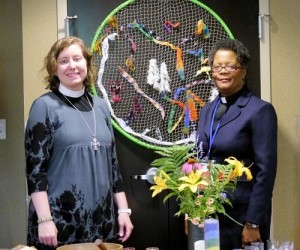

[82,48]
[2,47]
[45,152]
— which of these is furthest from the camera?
[2,47]

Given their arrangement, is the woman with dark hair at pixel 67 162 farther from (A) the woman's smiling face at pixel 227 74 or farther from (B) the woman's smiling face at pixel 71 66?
(A) the woman's smiling face at pixel 227 74

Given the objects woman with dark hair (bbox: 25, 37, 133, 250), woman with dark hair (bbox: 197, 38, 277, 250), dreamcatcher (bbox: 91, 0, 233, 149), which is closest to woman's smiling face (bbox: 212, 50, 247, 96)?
woman with dark hair (bbox: 197, 38, 277, 250)

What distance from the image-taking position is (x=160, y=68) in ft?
8.26

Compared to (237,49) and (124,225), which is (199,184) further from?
(237,49)

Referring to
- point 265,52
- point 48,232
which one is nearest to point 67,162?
point 48,232

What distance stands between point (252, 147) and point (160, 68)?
672 millimetres

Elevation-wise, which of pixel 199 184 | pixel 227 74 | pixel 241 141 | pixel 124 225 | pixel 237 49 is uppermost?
pixel 237 49

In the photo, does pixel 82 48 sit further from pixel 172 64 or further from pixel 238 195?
pixel 238 195

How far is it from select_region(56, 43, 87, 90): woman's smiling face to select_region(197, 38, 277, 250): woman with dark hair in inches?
22.1

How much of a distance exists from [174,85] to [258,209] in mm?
791

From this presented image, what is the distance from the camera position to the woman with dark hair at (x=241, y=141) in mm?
2051

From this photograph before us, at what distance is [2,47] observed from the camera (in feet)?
8.94

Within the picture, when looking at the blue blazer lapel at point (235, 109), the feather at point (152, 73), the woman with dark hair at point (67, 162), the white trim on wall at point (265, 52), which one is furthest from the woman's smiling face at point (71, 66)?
the white trim on wall at point (265, 52)

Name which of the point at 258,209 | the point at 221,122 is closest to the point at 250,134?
the point at 221,122
